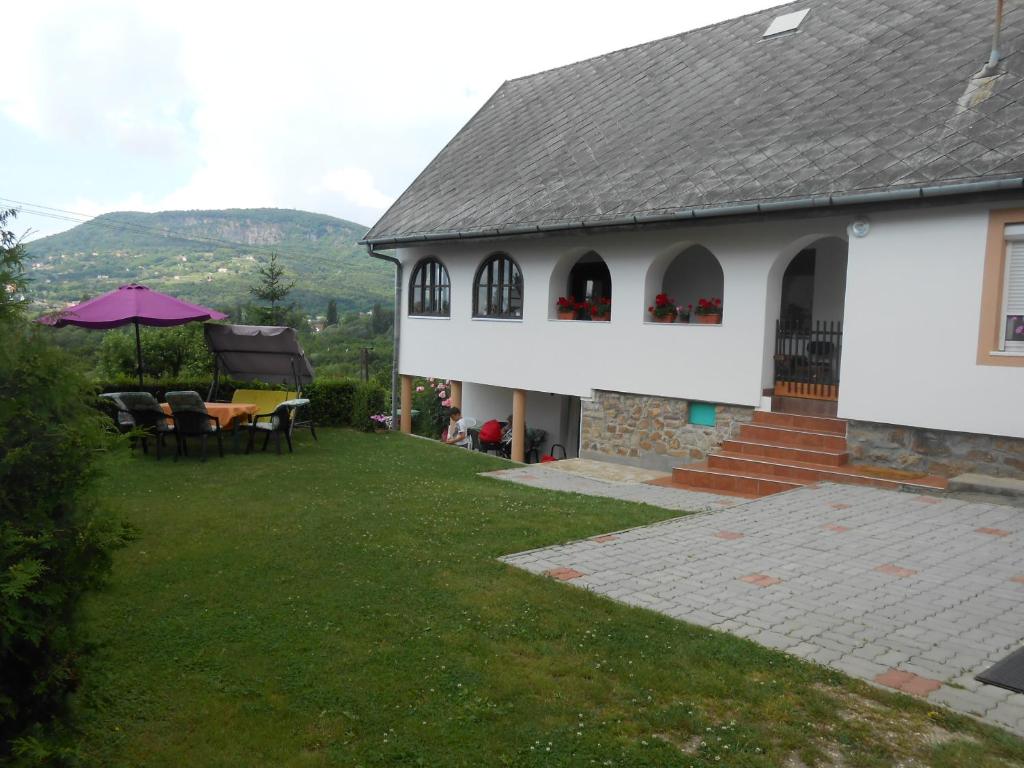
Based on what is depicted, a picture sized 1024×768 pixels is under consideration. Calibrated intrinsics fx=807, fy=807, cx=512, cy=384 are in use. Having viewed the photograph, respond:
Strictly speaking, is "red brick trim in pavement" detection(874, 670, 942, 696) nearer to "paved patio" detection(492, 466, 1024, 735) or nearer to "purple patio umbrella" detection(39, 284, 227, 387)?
"paved patio" detection(492, 466, 1024, 735)

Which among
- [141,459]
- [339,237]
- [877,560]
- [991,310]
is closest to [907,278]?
[991,310]

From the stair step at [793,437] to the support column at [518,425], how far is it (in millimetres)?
4895

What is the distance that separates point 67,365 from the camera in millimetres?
2777

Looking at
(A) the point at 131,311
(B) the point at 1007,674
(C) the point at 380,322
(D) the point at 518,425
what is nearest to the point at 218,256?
(C) the point at 380,322

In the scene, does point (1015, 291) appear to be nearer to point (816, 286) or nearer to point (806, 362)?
point (806, 362)

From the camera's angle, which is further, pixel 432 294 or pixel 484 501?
pixel 432 294

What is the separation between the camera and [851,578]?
19.5 ft

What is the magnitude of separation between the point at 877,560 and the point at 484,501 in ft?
12.7

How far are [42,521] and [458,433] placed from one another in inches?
561

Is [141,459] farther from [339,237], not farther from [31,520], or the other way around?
[339,237]

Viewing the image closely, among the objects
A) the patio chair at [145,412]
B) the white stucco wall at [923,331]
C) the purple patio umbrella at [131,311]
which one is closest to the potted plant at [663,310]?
the white stucco wall at [923,331]

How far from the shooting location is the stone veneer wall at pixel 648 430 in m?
11.9

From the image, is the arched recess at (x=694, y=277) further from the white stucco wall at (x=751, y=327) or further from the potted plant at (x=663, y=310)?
the white stucco wall at (x=751, y=327)

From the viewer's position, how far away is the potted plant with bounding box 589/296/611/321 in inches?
534
